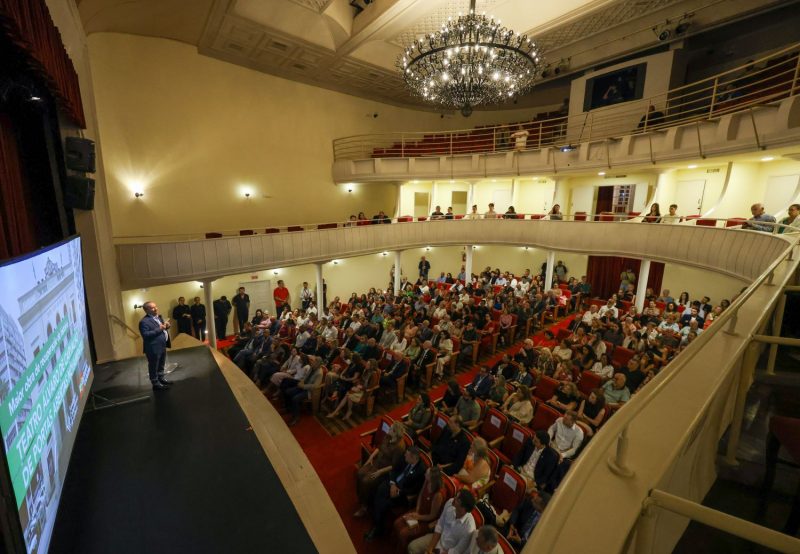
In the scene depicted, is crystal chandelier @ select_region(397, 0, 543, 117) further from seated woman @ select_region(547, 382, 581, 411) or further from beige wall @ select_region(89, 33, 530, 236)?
beige wall @ select_region(89, 33, 530, 236)

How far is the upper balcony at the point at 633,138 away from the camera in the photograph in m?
6.67

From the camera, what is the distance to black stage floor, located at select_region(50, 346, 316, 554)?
2.12 metres

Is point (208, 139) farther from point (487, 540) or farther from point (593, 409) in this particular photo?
point (487, 540)

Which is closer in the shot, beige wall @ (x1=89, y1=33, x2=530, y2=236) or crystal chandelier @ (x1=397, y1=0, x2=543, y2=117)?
crystal chandelier @ (x1=397, y1=0, x2=543, y2=117)

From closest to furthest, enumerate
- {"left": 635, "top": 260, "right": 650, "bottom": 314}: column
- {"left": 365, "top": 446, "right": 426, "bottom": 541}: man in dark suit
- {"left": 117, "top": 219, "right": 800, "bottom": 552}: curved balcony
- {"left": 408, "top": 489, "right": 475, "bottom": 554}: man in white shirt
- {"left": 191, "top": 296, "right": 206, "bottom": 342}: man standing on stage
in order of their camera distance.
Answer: {"left": 117, "top": 219, "right": 800, "bottom": 552}: curved balcony, {"left": 408, "top": 489, "right": 475, "bottom": 554}: man in white shirt, {"left": 365, "top": 446, "right": 426, "bottom": 541}: man in dark suit, {"left": 191, "top": 296, "right": 206, "bottom": 342}: man standing on stage, {"left": 635, "top": 260, "right": 650, "bottom": 314}: column

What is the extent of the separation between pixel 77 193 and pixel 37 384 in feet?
11.1

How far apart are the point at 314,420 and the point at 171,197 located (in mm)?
7937

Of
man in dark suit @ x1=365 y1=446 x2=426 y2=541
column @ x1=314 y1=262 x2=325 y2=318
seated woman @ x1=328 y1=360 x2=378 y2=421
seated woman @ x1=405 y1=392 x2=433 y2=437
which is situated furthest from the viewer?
column @ x1=314 y1=262 x2=325 y2=318

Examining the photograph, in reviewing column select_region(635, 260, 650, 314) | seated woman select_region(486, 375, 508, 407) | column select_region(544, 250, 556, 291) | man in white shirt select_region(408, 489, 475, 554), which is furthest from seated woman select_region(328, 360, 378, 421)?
column select_region(544, 250, 556, 291)

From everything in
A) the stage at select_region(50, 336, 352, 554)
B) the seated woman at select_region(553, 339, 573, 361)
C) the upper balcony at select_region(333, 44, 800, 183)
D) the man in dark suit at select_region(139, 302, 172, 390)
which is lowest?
the seated woman at select_region(553, 339, 573, 361)

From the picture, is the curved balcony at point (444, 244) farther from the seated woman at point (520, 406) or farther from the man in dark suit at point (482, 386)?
the man in dark suit at point (482, 386)

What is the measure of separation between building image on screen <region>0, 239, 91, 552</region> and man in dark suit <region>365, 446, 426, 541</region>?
2.69 meters

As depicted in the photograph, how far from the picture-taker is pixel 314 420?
19.5ft

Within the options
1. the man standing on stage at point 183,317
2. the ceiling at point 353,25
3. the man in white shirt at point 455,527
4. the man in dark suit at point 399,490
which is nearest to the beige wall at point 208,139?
the ceiling at point 353,25
